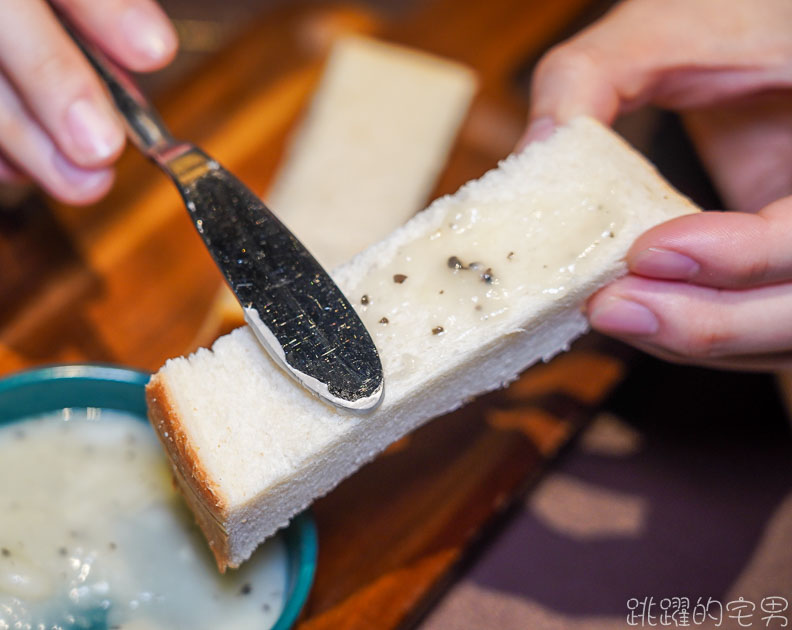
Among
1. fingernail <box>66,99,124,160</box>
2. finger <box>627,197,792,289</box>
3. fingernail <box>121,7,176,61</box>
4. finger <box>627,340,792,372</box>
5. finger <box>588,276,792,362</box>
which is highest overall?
fingernail <box>121,7,176,61</box>

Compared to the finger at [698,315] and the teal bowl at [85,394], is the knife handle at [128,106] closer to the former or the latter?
the teal bowl at [85,394]

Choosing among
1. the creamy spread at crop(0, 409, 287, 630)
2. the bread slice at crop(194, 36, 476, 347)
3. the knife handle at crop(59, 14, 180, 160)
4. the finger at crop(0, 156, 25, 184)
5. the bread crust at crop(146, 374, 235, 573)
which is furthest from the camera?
the bread slice at crop(194, 36, 476, 347)

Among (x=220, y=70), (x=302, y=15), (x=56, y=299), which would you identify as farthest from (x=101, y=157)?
(x=302, y=15)

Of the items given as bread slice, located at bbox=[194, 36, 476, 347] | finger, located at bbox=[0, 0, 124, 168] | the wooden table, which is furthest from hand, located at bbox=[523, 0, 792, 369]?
finger, located at bbox=[0, 0, 124, 168]

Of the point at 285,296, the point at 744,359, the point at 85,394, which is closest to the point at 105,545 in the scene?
the point at 85,394

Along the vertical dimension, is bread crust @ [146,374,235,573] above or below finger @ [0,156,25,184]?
below

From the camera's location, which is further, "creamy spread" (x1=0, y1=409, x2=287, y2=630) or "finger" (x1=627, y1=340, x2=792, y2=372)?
"finger" (x1=627, y1=340, x2=792, y2=372)

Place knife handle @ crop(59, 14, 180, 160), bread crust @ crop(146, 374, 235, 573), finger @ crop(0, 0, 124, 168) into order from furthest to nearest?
knife handle @ crop(59, 14, 180, 160)
finger @ crop(0, 0, 124, 168)
bread crust @ crop(146, 374, 235, 573)

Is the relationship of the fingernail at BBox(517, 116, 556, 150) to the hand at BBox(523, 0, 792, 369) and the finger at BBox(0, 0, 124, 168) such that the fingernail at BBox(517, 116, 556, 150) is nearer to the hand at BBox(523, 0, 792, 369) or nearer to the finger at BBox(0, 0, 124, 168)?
the hand at BBox(523, 0, 792, 369)
